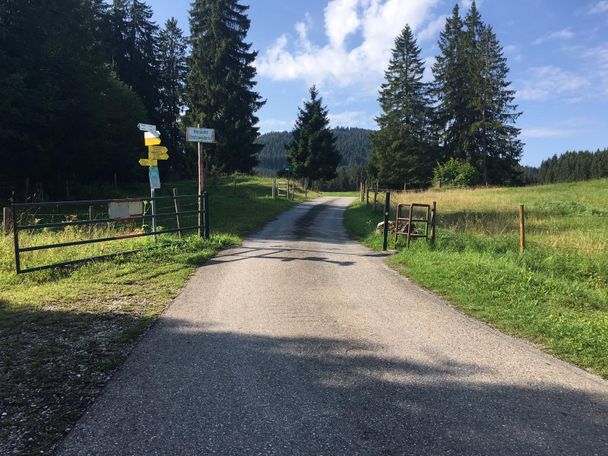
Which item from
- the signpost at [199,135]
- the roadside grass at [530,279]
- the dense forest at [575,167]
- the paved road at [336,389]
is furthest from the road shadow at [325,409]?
the dense forest at [575,167]

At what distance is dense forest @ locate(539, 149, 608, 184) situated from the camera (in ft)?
340

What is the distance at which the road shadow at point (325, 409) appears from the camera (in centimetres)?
276

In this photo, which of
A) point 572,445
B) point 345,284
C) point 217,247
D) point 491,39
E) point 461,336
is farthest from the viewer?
point 491,39

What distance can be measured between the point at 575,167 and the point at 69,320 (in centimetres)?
13266

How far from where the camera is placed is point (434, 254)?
9.29 m

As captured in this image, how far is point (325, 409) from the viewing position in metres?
3.19

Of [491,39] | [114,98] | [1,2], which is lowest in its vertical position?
[114,98]

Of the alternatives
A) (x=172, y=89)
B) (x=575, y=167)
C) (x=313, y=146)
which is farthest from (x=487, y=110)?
(x=575, y=167)

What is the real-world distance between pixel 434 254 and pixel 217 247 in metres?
5.41

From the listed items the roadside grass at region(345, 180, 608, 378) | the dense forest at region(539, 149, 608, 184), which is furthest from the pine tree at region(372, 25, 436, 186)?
the dense forest at region(539, 149, 608, 184)

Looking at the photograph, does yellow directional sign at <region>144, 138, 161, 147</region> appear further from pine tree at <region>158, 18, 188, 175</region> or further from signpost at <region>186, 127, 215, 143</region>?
pine tree at <region>158, 18, 188, 175</region>

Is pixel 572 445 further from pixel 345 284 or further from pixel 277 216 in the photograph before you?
pixel 277 216

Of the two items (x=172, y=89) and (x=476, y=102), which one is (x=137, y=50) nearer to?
(x=172, y=89)

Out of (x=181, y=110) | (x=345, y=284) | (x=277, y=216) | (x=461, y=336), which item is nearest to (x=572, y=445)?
(x=461, y=336)
